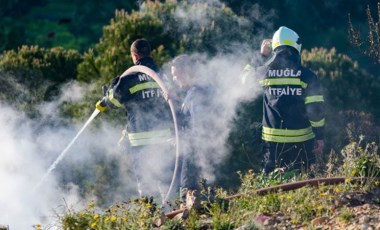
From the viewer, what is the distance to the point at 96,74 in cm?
1335

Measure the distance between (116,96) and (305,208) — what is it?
3241 mm

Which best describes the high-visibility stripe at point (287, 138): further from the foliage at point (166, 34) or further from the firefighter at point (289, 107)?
the foliage at point (166, 34)

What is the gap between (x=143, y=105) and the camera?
10117 millimetres

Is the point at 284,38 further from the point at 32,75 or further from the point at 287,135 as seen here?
the point at 32,75

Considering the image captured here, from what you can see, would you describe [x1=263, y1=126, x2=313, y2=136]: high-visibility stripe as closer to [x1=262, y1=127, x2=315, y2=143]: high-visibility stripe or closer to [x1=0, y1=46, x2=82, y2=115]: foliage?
[x1=262, y1=127, x2=315, y2=143]: high-visibility stripe

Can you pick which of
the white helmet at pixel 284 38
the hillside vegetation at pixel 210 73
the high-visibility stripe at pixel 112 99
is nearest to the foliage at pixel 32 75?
the hillside vegetation at pixel 210 73

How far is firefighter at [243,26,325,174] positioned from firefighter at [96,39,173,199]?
1033 millimetres

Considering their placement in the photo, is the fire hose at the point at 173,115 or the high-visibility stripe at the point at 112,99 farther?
the high-visibility stripe at the point at 112,99

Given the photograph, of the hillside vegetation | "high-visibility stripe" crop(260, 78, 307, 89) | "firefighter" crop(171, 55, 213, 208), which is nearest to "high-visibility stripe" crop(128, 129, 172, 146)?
"firefighter" crop(171, 55, 213, 208)

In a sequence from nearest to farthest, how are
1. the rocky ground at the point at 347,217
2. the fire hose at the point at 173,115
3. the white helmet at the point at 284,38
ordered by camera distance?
1. the rocky ground at the point at 347,217
2. the fire hose at the point at 173,115
3. the white helmet at the point at 284,38

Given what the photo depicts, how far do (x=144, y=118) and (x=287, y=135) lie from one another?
149cm

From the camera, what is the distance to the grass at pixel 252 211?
742cm

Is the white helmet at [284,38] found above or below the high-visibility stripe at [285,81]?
above

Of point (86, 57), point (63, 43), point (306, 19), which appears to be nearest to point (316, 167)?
point (86, 57)
